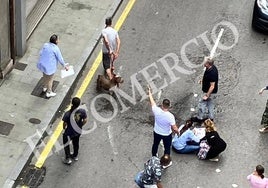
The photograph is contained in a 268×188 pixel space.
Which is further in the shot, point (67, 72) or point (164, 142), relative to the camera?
point (67, 72)

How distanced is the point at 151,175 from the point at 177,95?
13.4ft

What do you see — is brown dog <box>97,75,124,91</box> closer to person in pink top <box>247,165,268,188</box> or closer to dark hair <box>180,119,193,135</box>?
dark hair <box>180,119,193,135</box>

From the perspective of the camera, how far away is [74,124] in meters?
14.5

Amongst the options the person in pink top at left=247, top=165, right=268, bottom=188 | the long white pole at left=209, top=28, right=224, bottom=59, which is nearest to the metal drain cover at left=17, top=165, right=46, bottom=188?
the person in pink top at left=247, top=165, right=268, bottom=188

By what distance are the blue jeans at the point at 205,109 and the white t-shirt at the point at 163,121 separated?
72.5 inches

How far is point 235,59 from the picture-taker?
18.7 metres

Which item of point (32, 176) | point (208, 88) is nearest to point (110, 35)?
point (208, 88)

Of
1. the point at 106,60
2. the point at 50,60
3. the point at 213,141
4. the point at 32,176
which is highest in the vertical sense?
the point at 50,60

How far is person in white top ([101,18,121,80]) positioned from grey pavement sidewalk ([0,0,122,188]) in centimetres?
86

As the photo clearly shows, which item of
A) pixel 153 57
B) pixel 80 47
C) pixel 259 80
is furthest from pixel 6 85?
pixel 259 80

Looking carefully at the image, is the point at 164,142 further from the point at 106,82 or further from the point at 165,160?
the point at 106,82

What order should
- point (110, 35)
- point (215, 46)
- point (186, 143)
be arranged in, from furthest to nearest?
point (215, 46), point (110, 35), point (186, 143)

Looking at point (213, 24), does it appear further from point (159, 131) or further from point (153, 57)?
point (159, 131)

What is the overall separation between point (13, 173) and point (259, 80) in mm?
6826
